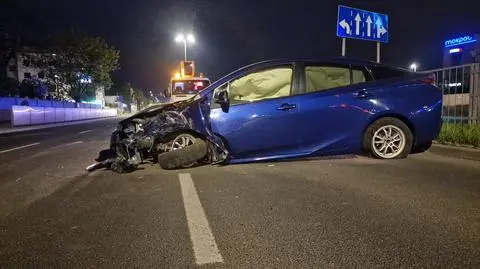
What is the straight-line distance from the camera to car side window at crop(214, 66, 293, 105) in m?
6.39

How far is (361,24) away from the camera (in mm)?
13461

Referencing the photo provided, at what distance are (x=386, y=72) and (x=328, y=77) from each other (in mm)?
945

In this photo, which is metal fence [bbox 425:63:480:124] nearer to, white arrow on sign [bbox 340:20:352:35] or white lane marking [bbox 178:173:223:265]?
white arrow on sign [bbox 340:20:352:35]

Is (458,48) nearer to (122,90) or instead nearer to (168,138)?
(168,138)

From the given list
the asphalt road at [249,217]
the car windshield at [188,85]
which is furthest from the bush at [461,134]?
the car windshield at [188,85]

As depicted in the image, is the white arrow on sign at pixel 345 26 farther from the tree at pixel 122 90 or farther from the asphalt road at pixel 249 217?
the tree at pixel 122 90

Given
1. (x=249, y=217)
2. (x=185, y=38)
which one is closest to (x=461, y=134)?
(x=249, y=217)

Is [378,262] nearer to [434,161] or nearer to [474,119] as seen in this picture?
[434,161]

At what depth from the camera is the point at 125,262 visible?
2971 mm

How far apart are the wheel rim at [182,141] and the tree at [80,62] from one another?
45493mm

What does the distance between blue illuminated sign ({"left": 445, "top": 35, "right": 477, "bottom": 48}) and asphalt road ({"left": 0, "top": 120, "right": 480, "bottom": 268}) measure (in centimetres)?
6203

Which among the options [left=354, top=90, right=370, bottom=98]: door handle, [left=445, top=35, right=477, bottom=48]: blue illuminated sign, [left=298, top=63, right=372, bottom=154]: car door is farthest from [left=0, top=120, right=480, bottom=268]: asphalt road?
[left=445, top=35, right=477, bottom=48]: blue illuminated sign

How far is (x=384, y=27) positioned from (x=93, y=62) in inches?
1637

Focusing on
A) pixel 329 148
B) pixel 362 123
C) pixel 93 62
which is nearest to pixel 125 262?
pixel 329 148
